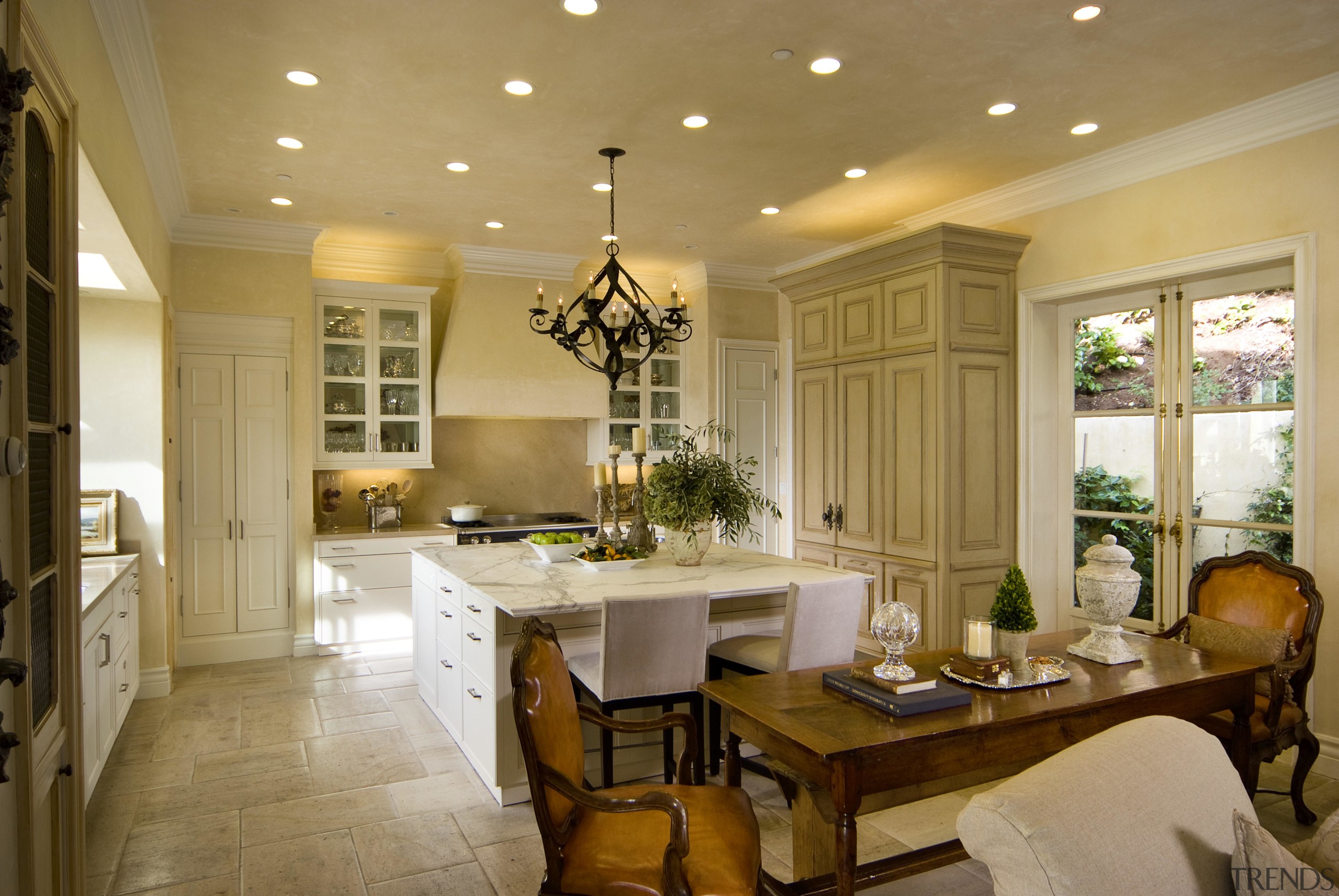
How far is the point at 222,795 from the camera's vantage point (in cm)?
335

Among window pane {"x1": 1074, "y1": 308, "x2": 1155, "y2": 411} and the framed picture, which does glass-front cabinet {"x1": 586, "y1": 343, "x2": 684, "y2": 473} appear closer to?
window pane {"x1": 1074, "y1": 308, "x2": 1155, "y2": 411}

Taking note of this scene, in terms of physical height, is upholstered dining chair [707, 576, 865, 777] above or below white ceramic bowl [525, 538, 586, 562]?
below

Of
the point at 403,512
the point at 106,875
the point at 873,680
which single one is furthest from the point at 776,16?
the point at 403,512

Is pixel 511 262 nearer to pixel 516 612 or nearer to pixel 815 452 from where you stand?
pixel 815 452

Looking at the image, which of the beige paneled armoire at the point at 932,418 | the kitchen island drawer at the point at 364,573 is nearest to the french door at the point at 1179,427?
the beige paneled armoire at the point at 932,418

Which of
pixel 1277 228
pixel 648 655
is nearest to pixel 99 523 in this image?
pixel 648 655

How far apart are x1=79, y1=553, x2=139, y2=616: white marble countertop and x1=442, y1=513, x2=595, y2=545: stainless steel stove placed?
80.3 inches

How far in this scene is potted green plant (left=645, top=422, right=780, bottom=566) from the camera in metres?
3.65

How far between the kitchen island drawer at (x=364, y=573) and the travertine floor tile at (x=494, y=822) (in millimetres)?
2790

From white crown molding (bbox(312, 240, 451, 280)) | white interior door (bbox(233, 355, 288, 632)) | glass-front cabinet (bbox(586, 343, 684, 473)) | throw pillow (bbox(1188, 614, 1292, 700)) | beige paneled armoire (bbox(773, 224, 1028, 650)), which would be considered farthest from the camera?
glass-front cabinet (bbox(586, 343, 684, 473))

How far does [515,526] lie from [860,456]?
271 cm

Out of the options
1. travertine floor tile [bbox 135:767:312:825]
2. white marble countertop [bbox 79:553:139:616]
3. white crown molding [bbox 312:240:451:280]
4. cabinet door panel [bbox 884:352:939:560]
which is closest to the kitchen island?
travertine floor tile [bbox 135:767:312:825]

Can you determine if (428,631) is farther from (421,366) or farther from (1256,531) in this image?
A: (1256,531)

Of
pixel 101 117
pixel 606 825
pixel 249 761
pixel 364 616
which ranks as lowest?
pixel 249 761
